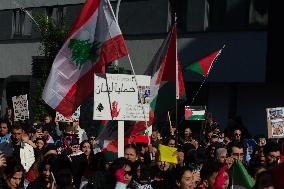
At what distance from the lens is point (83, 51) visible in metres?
12.9

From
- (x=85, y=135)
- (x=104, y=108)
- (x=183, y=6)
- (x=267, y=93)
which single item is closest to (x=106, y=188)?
(x=104, y=108)

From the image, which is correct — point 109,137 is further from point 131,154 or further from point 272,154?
point 272,154

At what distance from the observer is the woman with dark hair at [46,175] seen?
33.3 feet

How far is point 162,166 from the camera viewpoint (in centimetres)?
1170

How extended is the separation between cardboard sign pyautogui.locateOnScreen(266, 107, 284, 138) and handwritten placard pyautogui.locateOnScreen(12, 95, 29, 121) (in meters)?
7.64

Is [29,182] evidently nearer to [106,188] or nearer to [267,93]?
[106,188]

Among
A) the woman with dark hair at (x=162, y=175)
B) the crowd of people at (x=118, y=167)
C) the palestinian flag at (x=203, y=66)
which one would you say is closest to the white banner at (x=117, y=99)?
the crowd of people at (x=118, y=167)

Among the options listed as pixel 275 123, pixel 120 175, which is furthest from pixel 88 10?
pixel 275 123

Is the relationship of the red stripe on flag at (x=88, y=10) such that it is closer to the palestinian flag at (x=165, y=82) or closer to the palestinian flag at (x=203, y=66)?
the palestinian flag at (x=165, y=82)

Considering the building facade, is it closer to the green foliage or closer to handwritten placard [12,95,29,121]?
the green foliage

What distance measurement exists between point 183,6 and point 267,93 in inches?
191

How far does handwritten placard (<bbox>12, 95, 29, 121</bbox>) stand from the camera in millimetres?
21781

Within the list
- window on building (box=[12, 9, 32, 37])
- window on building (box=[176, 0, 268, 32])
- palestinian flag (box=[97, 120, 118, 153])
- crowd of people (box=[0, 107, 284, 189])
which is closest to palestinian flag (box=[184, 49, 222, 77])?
crowd of people (box=[0, 107, 284, 189])

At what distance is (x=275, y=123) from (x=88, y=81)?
4.63 meters
